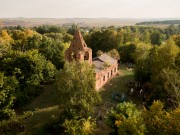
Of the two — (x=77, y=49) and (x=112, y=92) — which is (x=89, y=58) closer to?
(x=77, y=49)

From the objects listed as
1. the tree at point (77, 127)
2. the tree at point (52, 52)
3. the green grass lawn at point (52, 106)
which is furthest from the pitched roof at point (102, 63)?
the tree at point (77, 127)

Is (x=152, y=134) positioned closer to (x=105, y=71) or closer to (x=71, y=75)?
(x=71, y=75)

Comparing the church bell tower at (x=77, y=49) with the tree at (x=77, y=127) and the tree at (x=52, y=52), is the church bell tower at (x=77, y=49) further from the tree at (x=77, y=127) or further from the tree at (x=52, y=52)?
the tree at (x=77, y=127)

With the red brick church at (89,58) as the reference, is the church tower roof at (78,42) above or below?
above

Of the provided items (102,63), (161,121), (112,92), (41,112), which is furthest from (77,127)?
(102,63)

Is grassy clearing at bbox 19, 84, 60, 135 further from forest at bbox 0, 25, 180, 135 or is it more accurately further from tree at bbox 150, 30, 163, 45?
tree at bbox 150, 30, 163, 45
